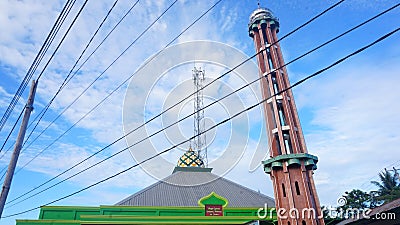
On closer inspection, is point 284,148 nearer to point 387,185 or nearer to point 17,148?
point 17,148

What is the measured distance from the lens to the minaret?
714 inches

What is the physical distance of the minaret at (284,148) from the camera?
1814cm

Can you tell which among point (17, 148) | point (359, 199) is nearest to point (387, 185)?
point (359, 199)

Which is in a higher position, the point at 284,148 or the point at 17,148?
the point at 284,148

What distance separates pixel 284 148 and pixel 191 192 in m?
7.49

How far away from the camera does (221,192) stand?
21969mm

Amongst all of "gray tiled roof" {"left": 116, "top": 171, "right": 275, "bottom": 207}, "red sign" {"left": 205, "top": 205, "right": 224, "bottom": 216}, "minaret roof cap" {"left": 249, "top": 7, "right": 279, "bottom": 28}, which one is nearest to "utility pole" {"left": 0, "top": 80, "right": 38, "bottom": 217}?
"gray tiled roof" {"left": 116, "top": 171, "right": 275, "bottom": 207}

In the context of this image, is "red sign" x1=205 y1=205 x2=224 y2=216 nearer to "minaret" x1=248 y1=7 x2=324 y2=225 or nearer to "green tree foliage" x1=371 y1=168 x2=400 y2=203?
"minaret" x1=248 y1=7 x2=324 y2=225

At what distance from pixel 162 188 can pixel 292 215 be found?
9529 mm

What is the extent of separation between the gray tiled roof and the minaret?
3.07 m

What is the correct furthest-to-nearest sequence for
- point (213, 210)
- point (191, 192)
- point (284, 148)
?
point (191, 192) < point (284, 148) < point (213, 210)

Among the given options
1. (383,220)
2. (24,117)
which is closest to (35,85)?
(24,117)

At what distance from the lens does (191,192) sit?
2156cm

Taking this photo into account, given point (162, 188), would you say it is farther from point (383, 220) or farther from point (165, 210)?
point (383, 220)
